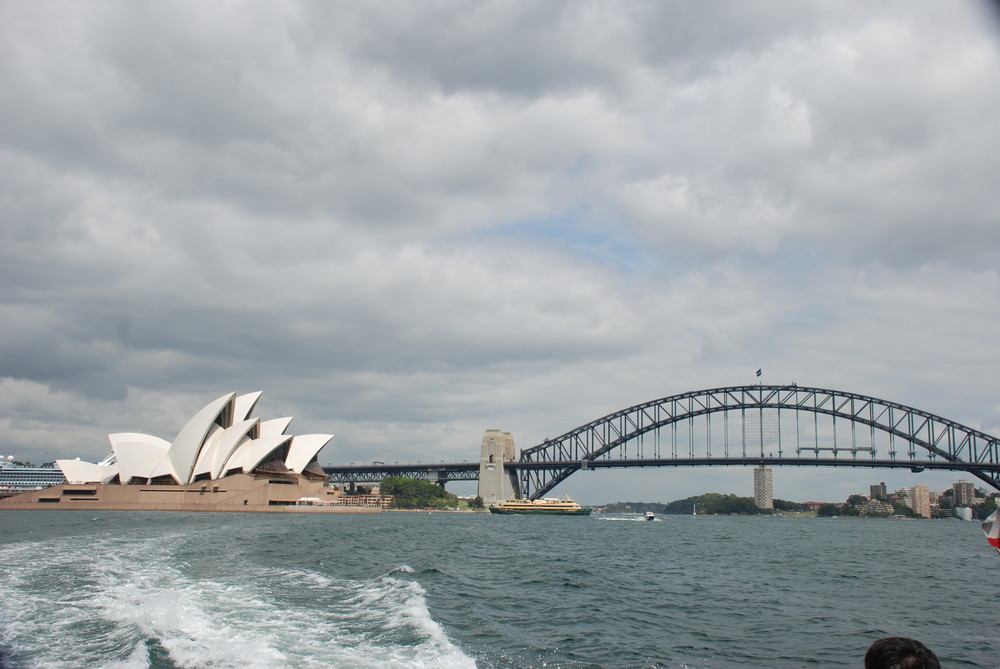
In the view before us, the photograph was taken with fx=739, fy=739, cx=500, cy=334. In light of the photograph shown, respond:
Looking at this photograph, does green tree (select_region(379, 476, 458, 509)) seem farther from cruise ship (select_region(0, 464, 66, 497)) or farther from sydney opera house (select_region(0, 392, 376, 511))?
cruise ship (select_region(0, 464, 66, 497))

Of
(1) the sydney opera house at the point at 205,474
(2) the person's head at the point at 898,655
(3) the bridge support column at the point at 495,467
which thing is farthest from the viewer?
(3) the bridge support column at the point at 495,467

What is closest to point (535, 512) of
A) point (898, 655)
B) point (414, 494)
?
point (414, 494)

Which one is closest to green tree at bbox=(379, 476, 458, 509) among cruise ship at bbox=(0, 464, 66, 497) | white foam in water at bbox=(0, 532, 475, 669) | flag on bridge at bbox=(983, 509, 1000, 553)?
cruise ship at bbox=(0, 464, 66, 497)

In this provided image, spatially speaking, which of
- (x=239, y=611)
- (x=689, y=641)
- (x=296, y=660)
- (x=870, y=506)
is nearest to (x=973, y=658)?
(x=689, y=641)

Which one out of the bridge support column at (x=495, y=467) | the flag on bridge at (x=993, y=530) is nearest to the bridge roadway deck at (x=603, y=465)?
the bridge support column at (x=495, y=467)

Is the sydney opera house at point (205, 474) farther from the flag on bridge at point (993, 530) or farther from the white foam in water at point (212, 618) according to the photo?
the flag on bridge at point (993, 530)

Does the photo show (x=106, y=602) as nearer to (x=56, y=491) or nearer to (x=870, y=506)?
(x=56, y=491)

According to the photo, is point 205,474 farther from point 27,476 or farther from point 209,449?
point 27,476
